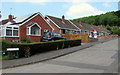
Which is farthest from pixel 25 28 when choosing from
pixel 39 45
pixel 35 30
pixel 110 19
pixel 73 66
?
pixel 110 19

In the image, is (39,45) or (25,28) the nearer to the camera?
(39,45)

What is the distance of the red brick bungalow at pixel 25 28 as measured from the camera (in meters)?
19.7

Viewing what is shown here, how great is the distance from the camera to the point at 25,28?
22.5m

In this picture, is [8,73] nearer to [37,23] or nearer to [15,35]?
[15,35]

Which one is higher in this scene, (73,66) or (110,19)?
(110,19)

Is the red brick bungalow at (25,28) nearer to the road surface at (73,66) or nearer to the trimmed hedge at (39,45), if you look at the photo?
the trimmed hedge at (39,45)

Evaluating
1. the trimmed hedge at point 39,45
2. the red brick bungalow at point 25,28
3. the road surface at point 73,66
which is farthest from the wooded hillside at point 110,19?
the red brick bungalow at point 25,28

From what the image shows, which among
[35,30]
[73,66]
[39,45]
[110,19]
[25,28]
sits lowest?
[73,66]

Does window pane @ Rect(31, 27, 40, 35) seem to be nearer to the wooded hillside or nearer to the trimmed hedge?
the trimmed hedge

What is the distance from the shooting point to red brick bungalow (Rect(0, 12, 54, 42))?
1966 centimetres

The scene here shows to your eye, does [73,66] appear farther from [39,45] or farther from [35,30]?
[35,30]

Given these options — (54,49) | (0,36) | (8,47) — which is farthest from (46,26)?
(8,47)

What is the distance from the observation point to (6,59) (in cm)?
1111

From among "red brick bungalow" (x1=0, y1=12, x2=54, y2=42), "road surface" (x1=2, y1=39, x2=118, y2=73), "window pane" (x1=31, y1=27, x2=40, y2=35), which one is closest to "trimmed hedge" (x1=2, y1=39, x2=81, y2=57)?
"road surface" (x1=2, y1=39, x2=118, y2=73)
